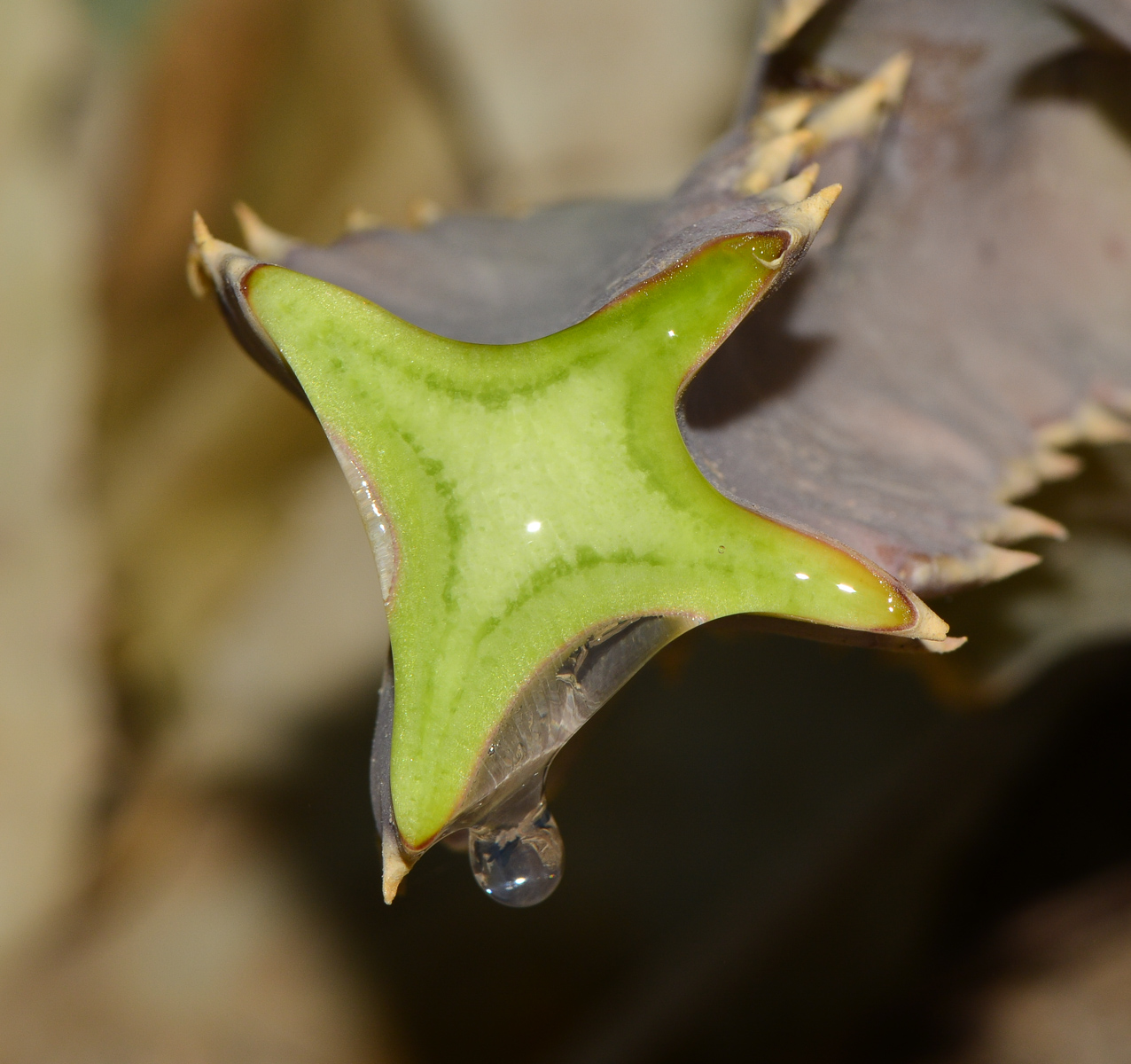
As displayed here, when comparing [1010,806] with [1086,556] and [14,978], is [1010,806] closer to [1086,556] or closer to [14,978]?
[1086,556]

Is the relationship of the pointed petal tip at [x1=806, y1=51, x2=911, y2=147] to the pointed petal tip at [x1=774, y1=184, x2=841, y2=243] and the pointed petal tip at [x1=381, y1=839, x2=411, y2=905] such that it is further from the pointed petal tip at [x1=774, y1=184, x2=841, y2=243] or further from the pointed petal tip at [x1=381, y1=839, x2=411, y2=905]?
the pointed petal tip at [x1=381, y1=839, x2=411, y2=905]

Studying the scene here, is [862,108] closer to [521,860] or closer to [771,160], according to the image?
[771,160]

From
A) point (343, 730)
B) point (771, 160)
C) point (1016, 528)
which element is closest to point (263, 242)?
point (771, 160)

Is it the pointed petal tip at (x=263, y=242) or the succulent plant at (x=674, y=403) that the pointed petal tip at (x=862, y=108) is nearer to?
the succulent plant at (x=674, y=403)

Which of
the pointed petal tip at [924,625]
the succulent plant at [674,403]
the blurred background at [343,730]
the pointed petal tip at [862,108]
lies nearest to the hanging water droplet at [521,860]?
the succulent plant at [674,403]

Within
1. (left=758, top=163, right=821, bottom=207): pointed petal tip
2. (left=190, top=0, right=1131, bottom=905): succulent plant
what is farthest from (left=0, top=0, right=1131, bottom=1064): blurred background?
(left=758, top=163, right=821, bottom=207): pointed petal tip

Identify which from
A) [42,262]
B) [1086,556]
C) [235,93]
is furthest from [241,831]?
[1086,556]
